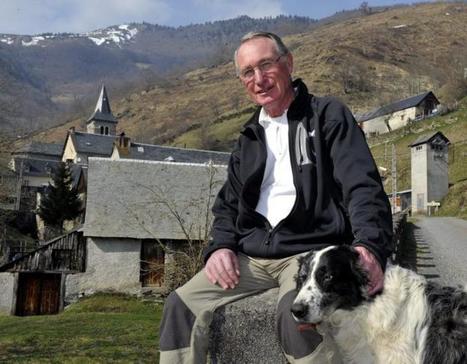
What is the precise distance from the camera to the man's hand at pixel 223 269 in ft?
11.0

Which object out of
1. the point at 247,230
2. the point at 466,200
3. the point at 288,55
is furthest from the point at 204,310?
the point at 466,200

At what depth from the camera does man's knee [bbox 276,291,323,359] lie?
2930 millimetres

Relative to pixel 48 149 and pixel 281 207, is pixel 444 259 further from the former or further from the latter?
pixel 48 149

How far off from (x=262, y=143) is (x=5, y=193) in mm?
26340

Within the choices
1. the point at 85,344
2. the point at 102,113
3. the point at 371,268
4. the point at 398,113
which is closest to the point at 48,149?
the point at 102,113

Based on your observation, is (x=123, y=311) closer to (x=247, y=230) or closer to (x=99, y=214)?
(x=99, y=214)

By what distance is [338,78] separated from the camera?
136750 mm

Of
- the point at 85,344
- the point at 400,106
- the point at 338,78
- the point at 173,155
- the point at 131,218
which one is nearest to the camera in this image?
the point at 85,344

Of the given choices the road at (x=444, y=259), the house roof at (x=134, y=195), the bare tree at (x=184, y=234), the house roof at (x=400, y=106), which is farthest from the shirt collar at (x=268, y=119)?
the house roof at (x=400, y=106)

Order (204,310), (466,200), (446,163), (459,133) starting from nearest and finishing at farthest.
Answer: (204,310) < (466,200) < (446,163) < (459,133)

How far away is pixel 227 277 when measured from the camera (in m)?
3.37

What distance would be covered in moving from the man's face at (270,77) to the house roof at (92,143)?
92366 millimetres

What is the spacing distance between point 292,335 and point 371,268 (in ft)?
1.82

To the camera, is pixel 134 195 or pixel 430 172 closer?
pixel 134 195
